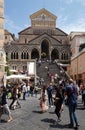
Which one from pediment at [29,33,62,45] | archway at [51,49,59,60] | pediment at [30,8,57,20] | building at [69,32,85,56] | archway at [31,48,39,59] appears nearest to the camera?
building at [69,32,85,56]

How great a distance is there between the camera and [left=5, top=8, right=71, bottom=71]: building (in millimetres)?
78250

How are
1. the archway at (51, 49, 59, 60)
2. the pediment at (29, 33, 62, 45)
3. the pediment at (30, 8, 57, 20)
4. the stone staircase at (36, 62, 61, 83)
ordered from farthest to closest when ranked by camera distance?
the pediment at (30, 8, 57, 20)
the archway at (51, 49, 59, 60)
the pediment at (29, 33, 62, 45)
the stone staircase at (36, 62, 61, 83)

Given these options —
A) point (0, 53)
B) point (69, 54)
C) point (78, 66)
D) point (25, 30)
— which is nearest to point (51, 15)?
point (25, 30)

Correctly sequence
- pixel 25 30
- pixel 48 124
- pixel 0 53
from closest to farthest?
pixel 48 124, pixel 0 53, pixel 25 30

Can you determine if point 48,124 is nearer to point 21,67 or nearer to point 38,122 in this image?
point 38,122

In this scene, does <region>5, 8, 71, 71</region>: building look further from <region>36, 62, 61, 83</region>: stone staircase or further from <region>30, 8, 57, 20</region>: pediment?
<region>36, 62, 61, 83</region>: stone staircase

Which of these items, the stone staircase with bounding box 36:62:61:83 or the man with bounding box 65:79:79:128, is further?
the stone staircase with bounding box 36:62:61:83

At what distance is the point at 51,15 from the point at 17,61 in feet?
56.3

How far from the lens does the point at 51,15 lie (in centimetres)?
8750

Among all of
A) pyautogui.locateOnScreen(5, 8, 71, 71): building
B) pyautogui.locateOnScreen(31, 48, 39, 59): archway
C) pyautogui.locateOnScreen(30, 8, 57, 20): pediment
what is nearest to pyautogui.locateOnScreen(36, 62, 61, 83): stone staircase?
pyautogui.locateOnScreen(5, 8, 71, 71): building

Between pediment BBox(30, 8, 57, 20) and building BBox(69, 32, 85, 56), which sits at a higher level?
pediment BBox(30, 8, 57, 20)

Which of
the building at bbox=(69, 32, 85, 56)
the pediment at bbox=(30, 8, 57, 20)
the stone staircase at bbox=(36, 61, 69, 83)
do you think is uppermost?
the pediment at bbox=(30, 8, 57, 20)

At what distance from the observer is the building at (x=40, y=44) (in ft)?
257

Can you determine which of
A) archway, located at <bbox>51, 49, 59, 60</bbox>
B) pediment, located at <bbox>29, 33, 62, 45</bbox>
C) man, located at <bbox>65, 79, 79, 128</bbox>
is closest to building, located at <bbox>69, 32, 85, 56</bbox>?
pediment, located at <bbox>29, 33, 62, 45</bbox>
